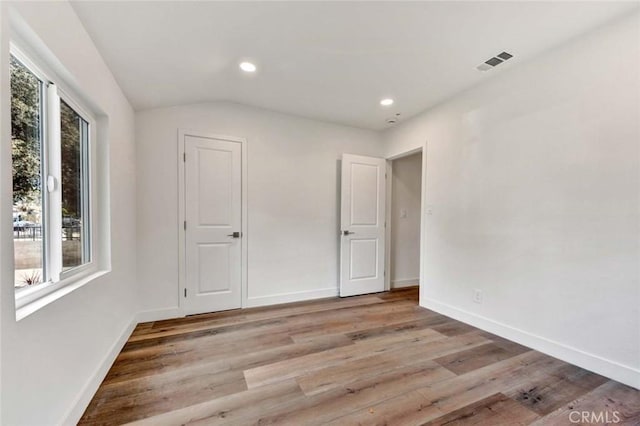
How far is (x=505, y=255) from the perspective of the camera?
256 centimetres

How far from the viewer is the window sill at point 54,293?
115 cm

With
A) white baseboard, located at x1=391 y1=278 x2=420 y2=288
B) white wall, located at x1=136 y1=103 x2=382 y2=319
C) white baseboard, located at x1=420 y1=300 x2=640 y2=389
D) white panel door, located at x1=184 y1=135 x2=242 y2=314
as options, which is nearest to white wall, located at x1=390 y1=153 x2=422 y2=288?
white baseboard, located at x1=391 y1=278 x2=420 y2=288

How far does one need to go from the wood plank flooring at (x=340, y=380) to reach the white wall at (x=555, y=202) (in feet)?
0.94

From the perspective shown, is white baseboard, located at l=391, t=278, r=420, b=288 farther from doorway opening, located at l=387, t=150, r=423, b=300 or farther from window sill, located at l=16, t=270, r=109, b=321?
window sill, located at l=16, t=270, r=109, b=321

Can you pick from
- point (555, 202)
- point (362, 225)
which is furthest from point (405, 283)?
point (555, 202)

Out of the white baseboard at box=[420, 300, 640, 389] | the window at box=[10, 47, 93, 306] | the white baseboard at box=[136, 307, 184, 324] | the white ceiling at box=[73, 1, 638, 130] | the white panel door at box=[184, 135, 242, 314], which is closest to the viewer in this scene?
→ the window at box=[10, 47, 93, 306]

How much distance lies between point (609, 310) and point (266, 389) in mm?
2448

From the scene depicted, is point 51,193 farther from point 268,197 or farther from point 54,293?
point 268,197

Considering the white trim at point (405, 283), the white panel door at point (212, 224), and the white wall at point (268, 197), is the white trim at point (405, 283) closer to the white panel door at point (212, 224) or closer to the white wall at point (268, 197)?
the white wall at point (268, 197)

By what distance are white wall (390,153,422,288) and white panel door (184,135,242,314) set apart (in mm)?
2380

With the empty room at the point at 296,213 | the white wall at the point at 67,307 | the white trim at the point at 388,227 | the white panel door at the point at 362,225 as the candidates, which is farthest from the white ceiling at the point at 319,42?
the white trim at the point at 388,227

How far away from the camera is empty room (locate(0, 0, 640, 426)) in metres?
1.47

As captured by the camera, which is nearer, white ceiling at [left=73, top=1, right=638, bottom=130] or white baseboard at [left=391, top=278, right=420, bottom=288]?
white ceiling at [left=73, top=1, right=638, bottom=130]

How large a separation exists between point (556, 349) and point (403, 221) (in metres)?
2.46
